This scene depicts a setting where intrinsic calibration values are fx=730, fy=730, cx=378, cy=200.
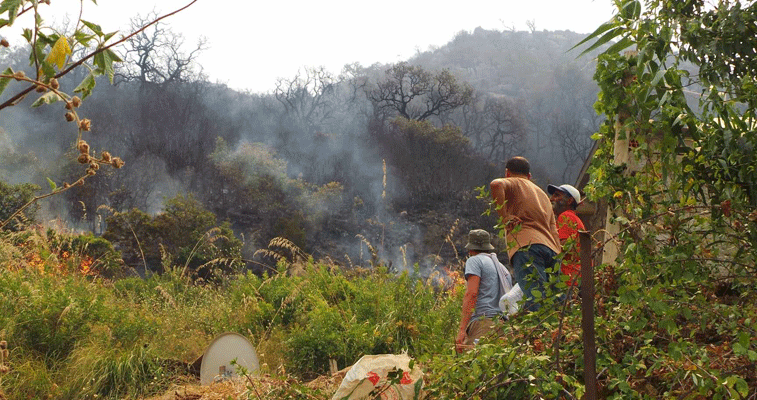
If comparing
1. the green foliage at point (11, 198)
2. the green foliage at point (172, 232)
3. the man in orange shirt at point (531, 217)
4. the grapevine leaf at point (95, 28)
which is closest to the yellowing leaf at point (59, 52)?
the grapevine leaf at point (95, 28)

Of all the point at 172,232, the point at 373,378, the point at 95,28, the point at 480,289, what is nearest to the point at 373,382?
the point at 373,378

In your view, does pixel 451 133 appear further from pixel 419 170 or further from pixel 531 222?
pixel 531 222

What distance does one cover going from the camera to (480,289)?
14.6 ft

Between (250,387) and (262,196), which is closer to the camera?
(250,387)

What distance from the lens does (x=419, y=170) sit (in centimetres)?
2786

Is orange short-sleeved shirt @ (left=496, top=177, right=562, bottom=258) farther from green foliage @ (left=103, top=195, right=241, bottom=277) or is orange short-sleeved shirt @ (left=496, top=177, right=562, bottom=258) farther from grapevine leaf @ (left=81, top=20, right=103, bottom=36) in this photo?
green foliage @ (left=103, top=195, right=241, bottom=277)

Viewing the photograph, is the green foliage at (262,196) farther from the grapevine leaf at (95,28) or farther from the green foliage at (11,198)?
the grapevine leaf at (95,28)

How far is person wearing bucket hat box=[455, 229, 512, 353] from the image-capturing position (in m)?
4.29

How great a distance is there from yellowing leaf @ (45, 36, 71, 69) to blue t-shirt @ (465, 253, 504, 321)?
3.61m

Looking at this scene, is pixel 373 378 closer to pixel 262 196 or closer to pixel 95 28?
pixel 95 28

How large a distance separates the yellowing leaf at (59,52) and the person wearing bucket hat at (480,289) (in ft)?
11.6

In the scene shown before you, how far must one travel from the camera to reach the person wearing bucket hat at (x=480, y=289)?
4285 mm

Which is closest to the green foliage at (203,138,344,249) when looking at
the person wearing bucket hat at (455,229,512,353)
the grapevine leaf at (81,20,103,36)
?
the person wearing bucket hat at (455,229,512,353)

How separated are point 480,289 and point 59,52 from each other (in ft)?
12.3
